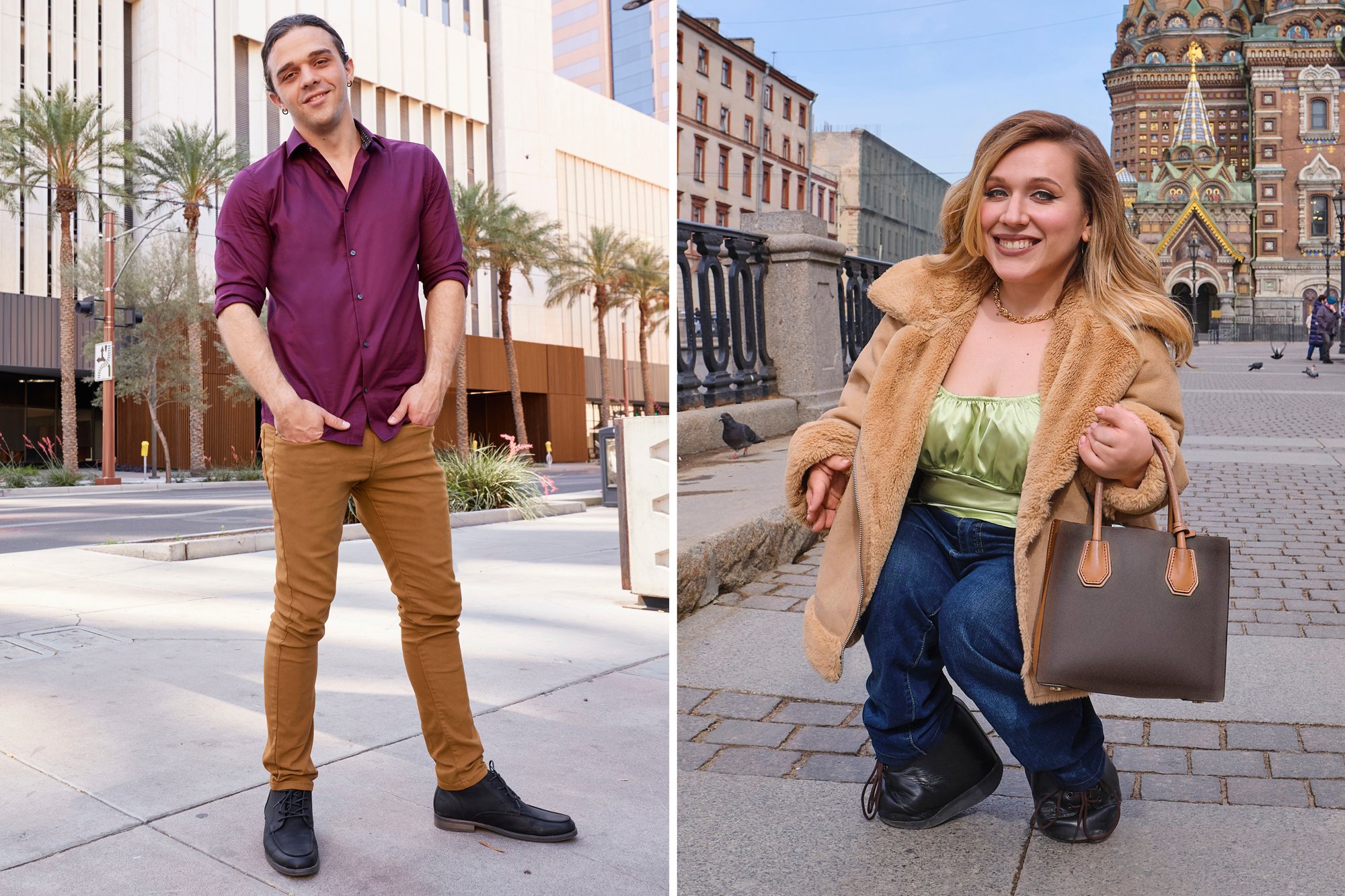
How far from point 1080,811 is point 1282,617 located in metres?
2.84

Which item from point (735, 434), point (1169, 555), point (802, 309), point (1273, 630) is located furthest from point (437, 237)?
point (802, 309)

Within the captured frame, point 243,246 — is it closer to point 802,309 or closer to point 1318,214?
point 802,309

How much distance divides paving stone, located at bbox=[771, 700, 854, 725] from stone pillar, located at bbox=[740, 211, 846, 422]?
5.72 metres

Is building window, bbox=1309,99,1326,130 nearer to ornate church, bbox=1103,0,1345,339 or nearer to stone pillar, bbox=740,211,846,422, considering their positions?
ornate church, bbox=1103,0,1345,339

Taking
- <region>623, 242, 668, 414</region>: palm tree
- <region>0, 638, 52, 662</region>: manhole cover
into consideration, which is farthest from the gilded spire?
<region>0, 638, 52, 662</region>: manhole cover

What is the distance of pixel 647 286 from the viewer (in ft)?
164

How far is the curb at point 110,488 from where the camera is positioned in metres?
25.4

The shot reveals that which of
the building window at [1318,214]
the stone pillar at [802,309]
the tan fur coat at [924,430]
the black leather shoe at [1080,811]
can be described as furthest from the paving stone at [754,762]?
the building window at [1318,214]

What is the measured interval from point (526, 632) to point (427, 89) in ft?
163

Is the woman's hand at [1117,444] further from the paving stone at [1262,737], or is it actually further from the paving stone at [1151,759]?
the paving stone at [1262,737]

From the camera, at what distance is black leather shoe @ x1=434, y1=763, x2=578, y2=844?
2.92m

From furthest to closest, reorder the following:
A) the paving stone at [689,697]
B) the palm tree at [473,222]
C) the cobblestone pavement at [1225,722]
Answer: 1. the palm tree at [473,222]
2. the paving stone at [689,697]
3. the cobblestone pavement at [1225,722]

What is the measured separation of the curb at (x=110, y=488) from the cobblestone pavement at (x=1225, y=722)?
63.5 feet

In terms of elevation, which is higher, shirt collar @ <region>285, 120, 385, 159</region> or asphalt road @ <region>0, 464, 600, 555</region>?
shirt collar @ <region>285, 120, 385, 159</region>
